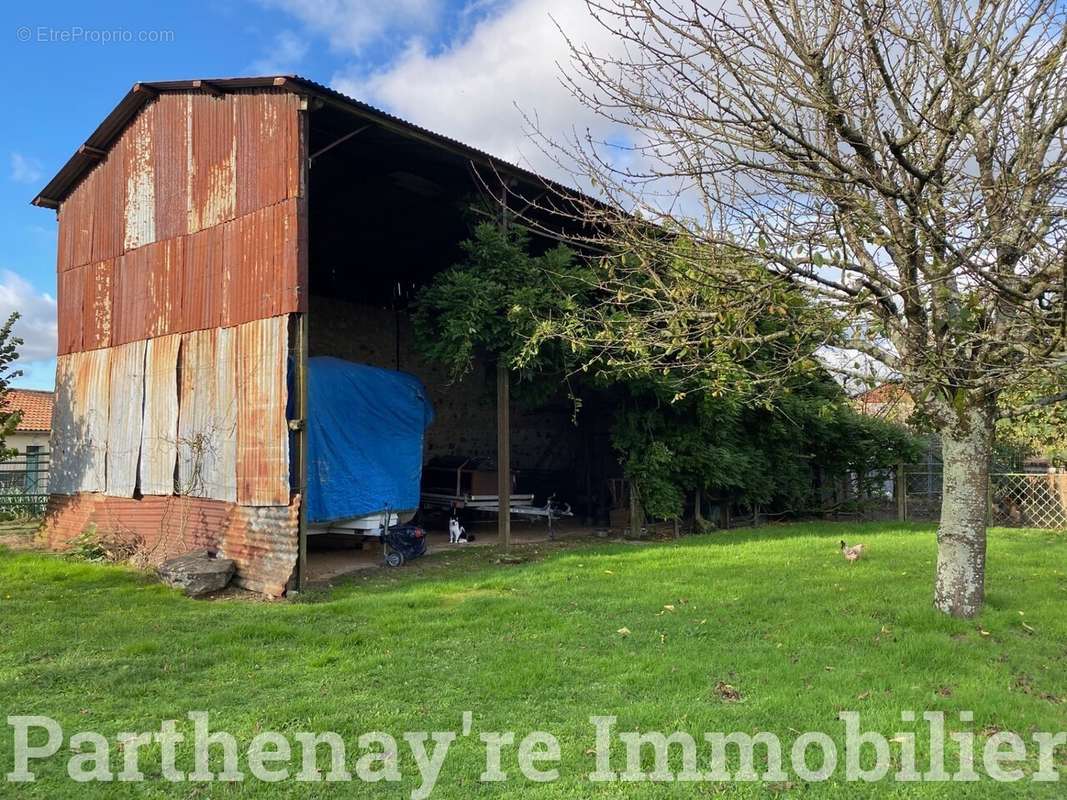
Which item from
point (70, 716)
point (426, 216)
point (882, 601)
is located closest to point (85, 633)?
point (70, 716)

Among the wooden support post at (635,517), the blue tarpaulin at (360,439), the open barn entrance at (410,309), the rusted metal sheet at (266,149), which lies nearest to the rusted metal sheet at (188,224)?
the rusted metal sheet at (266,149)

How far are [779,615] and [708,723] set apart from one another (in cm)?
259

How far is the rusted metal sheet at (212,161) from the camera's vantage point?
31.4 feet

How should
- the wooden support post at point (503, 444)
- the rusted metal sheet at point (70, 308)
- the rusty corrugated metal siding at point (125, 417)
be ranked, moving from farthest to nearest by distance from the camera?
the rusted metal sheet at point (70, 308), the wooden support post at point (503, 444), the rusty corrugated metal siding at point (125, 417)

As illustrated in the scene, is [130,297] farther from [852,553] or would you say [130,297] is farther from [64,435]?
[852,553]

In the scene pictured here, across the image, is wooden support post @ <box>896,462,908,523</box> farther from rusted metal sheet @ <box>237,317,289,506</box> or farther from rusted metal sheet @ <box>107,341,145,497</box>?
rusted metal sheet @ <box>107,341,145,497</box>

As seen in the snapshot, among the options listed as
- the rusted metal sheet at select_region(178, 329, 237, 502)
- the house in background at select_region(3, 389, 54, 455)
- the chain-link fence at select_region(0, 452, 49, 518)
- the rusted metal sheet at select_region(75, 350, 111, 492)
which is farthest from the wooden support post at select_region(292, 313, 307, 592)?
the house in background at select_region(3, 389, 54, 455)

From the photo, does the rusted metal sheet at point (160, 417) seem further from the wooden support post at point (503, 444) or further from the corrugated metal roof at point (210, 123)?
the wooden support post at point (503, 444)

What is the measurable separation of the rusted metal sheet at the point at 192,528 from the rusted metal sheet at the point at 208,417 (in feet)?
0.90

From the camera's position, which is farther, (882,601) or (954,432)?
(882,601)

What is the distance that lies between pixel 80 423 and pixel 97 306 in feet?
6.34

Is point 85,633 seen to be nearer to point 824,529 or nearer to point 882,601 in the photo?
point 882,601

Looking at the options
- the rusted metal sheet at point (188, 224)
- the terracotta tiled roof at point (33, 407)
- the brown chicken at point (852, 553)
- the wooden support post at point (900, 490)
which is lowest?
the brown chicken at point (852, 553)

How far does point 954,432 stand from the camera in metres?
5.85
